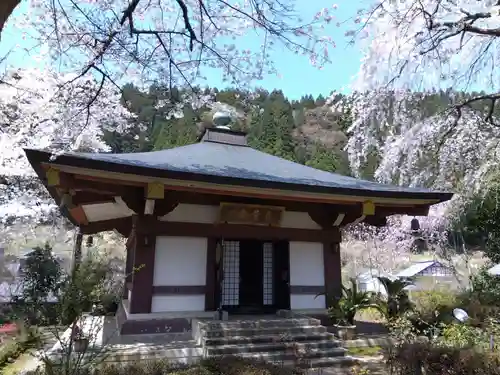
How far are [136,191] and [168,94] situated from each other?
5.91 feet

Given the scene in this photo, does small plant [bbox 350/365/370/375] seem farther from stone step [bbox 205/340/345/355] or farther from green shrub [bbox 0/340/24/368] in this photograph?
green shrub [bbox 0/340/24/368]

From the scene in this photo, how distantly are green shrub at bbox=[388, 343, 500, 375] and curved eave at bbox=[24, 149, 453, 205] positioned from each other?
9.92 ft

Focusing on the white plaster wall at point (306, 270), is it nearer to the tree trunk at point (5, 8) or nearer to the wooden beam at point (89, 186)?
the wooden beam at point (89, 186)

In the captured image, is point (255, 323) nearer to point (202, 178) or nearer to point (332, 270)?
point (332, 270)

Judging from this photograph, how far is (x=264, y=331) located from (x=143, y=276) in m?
2.35

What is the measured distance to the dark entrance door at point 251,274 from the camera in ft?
27.1

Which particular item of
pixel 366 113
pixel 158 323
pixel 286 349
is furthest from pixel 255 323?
pixel 366 113

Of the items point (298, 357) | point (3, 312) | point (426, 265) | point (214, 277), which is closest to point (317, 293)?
point (214, 277)

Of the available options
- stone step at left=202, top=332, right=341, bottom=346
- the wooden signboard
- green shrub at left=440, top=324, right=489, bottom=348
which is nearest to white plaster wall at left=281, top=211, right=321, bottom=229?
A: the wooden signboard

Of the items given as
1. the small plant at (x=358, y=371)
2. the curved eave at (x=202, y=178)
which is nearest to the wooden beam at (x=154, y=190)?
the curved eave at (x=202, y=178)

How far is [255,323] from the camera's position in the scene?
6.86 m

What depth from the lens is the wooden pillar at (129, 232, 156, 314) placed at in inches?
270

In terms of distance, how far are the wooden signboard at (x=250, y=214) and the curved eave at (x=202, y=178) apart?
1.14 m

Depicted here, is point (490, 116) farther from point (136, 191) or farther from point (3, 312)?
point (3, 312)
